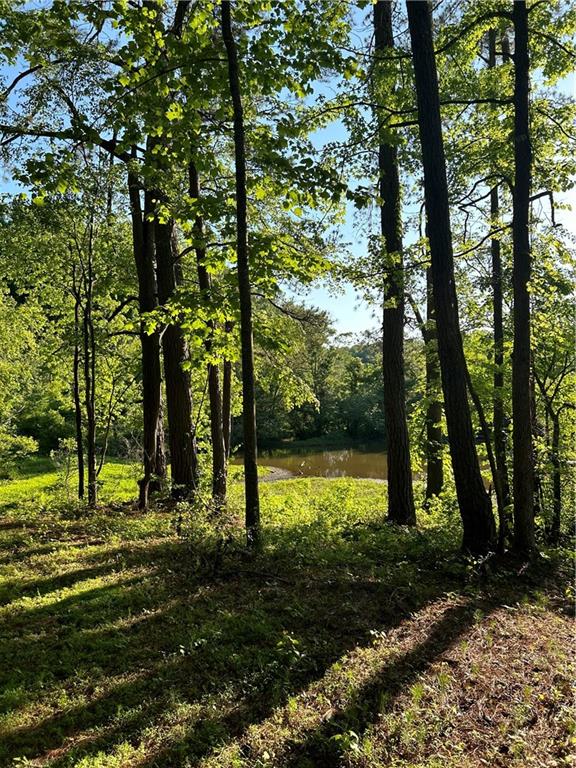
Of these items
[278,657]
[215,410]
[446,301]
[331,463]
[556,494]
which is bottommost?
[331,463]

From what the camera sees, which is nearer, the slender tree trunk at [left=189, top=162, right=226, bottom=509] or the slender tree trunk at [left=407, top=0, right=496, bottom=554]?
the slender tree trunk at [left=407, top=0, right=496, bottom=554]

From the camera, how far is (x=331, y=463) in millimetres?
30344

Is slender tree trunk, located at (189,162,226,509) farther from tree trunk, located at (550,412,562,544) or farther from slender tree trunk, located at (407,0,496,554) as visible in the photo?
tree trunk, located at (550,412,562,544)

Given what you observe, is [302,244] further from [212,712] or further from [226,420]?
[212,712]

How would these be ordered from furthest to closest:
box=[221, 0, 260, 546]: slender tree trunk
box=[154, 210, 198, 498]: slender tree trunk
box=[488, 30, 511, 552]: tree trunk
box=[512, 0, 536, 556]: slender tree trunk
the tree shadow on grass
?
1. box=[154, 210, 198, 498]: slender tree trunk
2. box=[488, 30, 511, 552]: tree trunk
3. box=[512, 0, 536, 556]: slender tree trunk
4. box=[221, 0, 260, 546]: slender tree trunk
5. the tree shadow on grass

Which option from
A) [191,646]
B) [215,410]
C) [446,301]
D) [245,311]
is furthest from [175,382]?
[191,646]

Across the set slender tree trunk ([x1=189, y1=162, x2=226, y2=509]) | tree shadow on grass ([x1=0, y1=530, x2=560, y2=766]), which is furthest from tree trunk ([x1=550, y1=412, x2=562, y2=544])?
slender tree trunk ([x1=189, y1=162, x2=226, y2=509])

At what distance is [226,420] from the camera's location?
1055 centimetres

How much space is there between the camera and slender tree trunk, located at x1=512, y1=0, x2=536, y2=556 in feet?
18.5

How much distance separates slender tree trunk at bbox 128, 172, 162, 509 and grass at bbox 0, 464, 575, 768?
2.72 m

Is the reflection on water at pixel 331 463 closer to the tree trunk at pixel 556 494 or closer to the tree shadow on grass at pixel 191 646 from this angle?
the tree trunk at pixel 556 494

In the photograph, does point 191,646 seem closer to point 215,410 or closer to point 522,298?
point 522,298

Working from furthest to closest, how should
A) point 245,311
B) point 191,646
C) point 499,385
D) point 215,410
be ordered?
point 215,410 < point 499,385 < point 245,311 < point 191,646

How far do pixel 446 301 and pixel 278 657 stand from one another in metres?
3.83
